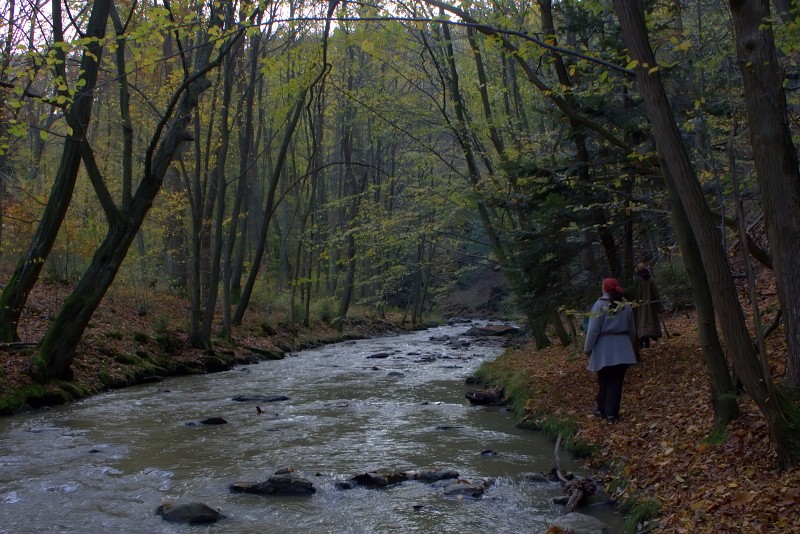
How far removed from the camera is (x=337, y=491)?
23.4 feet

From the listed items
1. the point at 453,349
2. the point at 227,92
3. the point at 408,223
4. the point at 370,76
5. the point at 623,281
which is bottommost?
the point at 453,349

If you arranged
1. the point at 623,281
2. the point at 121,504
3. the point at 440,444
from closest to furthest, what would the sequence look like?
the point at 121,504 < the point at 440,444 < the point at 623,281

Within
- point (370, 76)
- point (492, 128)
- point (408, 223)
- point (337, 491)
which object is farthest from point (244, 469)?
point (370, 76)

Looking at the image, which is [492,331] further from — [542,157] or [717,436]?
[717,436]

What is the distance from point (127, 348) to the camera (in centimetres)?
1661

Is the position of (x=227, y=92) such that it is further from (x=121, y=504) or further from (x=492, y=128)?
(x=121, y=504)

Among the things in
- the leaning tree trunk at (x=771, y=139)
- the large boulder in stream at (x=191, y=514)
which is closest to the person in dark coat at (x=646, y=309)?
the leaning tree trunk at (x=771, y=139)

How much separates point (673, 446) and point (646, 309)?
5274 millimetres

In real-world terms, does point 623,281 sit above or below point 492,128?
below

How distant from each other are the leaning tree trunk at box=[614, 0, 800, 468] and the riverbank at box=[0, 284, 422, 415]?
10.8 meters

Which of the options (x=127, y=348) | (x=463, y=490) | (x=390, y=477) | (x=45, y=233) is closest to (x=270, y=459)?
(x=390, y=477)

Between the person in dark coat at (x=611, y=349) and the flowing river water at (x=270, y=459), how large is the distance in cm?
105

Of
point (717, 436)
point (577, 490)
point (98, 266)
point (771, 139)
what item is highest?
point (771, 139)

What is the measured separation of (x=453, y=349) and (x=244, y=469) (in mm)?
18705
